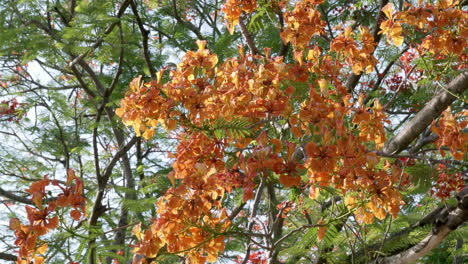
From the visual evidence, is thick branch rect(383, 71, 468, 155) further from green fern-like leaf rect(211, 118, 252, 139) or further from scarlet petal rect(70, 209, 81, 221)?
scarlet petal rect(70, 209, 81, 221)

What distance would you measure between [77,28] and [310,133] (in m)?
2.63

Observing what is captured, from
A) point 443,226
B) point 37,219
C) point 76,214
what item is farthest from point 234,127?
point 443,226

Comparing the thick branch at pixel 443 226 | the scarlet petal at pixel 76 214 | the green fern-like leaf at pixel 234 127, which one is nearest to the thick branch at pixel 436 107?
the thick branch at pixel 443 226

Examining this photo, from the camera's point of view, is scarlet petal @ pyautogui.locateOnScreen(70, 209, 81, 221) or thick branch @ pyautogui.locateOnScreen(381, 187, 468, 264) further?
thick branch @ pyautogui.locateOnScreen(381, 187, 468, 264)

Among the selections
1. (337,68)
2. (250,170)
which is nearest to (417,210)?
(337,68)

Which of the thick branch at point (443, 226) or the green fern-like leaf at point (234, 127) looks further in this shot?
the thick branch at point (443, 226)

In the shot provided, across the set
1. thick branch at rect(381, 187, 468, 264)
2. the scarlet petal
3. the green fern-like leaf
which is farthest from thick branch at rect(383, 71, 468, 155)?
the scarlet petal

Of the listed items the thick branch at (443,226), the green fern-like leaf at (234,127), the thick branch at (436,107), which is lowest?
the thick branch at (443,226)

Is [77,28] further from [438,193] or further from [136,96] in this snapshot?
[438,193]

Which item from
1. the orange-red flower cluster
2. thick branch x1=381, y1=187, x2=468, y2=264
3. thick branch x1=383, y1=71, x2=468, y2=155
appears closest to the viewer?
the orange-red flower cluster

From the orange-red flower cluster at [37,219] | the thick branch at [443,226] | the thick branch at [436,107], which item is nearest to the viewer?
the orange-red flower cluster at [37,219]

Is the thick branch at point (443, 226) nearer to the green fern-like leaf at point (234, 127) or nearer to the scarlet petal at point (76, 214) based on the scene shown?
the green fern-like leaf at point (234, 127)

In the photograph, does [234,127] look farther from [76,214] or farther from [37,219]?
[37,219]

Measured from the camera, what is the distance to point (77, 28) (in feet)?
11.8
